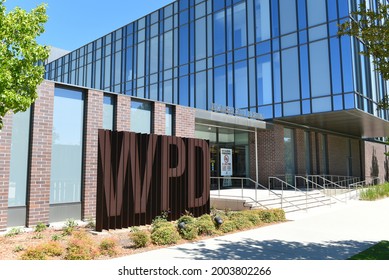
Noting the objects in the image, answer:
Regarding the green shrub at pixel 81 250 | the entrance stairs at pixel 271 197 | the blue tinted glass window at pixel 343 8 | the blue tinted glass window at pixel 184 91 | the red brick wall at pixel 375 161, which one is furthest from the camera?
the red brick wall at pixel 375 161

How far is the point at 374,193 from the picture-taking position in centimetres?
2014

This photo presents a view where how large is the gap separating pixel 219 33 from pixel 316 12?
7605 millimetres

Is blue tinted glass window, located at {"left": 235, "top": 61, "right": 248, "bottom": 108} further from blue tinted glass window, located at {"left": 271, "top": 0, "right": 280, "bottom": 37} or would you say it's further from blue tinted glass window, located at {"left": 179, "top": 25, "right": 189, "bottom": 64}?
blue tinted glass window, located at {"left": 179, "top": 25, "right": 189, "bottom": 64}

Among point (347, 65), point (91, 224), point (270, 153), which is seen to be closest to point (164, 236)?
point (91, 224)

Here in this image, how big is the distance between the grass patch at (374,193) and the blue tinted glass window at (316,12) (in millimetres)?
11024

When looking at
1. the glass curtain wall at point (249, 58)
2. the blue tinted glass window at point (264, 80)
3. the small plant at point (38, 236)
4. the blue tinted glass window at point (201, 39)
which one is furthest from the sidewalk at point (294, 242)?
the blue tinted glass window at point (201, 39)

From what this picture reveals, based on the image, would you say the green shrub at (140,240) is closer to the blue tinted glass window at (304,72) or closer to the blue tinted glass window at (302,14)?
the blue tinted glass window at (304,72)

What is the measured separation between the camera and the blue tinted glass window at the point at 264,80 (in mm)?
22641

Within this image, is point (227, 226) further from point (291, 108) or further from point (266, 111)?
point (266, 111)

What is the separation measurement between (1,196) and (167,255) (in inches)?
204

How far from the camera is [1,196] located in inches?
350

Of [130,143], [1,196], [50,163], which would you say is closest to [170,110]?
[130,143]

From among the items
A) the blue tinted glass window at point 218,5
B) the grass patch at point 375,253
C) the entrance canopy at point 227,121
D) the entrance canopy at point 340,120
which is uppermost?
the blue tinted glass window at point 218,5

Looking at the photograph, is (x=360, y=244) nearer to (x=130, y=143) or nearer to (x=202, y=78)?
(x=130, y=143)
